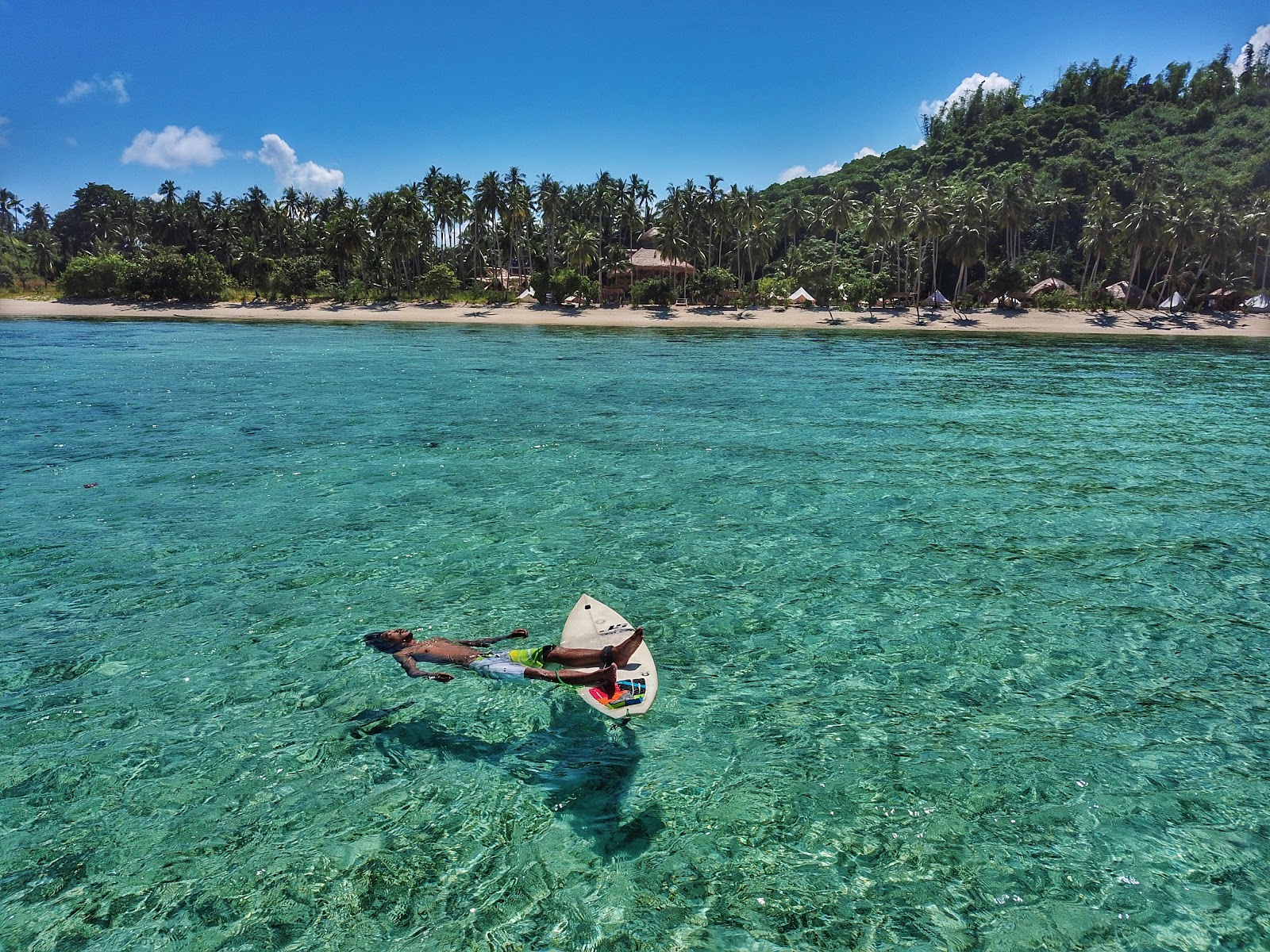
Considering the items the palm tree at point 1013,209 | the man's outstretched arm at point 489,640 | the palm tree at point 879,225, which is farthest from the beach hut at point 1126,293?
the man's outstretched arm at point 489,640

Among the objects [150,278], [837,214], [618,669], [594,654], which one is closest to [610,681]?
[618,669]

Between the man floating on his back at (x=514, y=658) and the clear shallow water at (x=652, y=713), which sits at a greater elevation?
the man floating on his back at (x=514, y=658)

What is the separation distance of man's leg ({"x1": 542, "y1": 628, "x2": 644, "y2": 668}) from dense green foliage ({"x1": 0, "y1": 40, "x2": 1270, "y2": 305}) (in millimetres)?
77451

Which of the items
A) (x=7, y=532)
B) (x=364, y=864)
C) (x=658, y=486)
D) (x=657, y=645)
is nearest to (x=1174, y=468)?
(x=658, y=486)

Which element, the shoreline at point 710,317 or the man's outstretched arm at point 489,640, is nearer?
the man's outstretched arm at point 489,640

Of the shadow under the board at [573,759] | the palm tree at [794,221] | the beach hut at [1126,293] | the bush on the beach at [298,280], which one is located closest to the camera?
the shadow under the board at [573,759]

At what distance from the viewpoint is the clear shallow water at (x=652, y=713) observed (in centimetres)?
566

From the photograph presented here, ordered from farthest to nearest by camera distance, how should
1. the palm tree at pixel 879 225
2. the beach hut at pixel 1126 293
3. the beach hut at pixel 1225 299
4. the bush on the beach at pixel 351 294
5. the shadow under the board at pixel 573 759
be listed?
the bush on the beach at pixel 351 294 → the palm tree at pixel 879 225 → the beach hut at pixel 1126 293 → the beach hut at pixel 1225 299 → the shadow under the board at pixel 573 759

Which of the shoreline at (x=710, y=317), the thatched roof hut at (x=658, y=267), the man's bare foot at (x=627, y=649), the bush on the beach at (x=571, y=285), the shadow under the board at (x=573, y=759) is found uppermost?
the thatched roof hut at (x=658, y=267)

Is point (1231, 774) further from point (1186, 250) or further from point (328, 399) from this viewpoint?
point (1186, 250)

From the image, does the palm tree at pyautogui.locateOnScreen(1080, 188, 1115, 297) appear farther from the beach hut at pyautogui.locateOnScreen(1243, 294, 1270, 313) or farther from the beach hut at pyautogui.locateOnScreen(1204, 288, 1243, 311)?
the beach hut at pyautogui.locateOnScreen(1243, 294, 1270, 313)

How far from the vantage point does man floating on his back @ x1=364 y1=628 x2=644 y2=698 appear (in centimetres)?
697

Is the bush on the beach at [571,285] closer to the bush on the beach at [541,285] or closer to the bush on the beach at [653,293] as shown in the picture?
the bush on the beach at [541,285]

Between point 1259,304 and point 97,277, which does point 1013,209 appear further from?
point 97,277
